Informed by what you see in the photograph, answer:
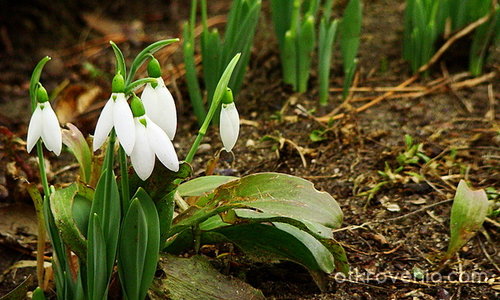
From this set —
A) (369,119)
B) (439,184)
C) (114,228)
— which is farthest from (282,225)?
(369,119)

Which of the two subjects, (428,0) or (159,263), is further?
(428,0)

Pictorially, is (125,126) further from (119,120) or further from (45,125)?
(45,125)

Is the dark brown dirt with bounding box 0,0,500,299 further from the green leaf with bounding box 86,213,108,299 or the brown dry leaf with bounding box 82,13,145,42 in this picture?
the green leaf with bounding box 86,213,108,299

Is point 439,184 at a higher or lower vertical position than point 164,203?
lower

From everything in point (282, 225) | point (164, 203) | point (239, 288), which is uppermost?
point (164, 203)

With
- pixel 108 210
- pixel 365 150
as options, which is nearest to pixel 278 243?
pixel 108 210

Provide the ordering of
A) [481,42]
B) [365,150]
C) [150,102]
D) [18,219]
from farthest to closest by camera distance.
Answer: [481,42], [365,150], [18,219], [150,102]

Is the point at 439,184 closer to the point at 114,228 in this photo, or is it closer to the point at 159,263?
the point at 159,263

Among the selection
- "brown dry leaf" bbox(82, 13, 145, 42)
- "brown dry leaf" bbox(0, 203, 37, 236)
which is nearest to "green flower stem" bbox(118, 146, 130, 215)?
"brown dry leaf" bbox(0, 203, 37, 236)
